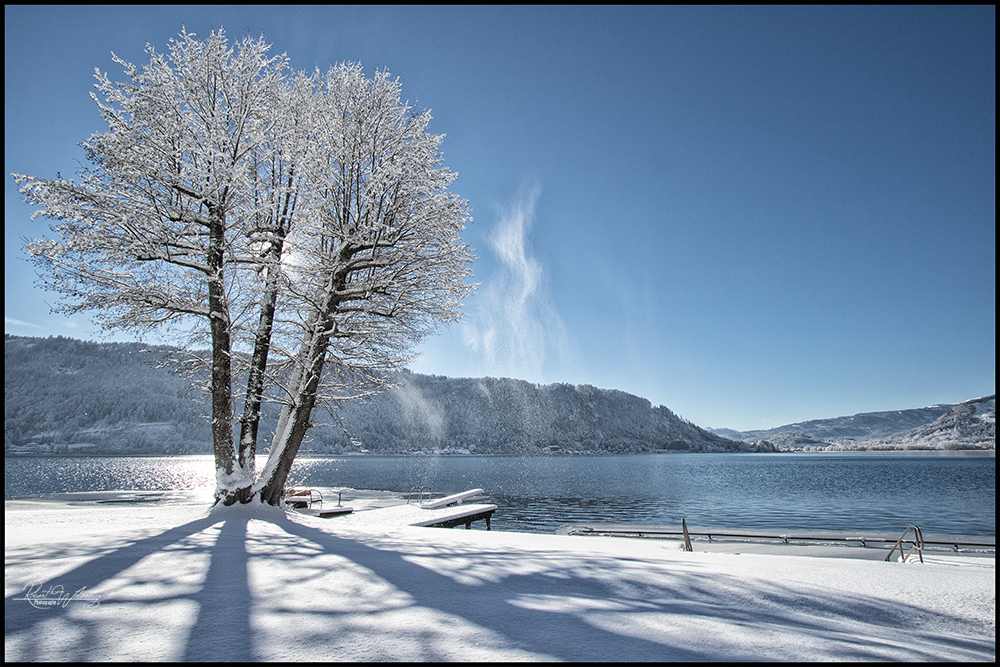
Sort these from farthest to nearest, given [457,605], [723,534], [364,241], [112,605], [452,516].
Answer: [723,534] → [452,516] → [364,241] → [457,605] → [112,605]

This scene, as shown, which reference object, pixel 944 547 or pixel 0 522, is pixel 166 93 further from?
pixel 944 547

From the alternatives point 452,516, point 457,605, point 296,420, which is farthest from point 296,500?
point 457,605

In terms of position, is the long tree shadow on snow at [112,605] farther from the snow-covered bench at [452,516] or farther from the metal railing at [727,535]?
the metal railing at [727,535]

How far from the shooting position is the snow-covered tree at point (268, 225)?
11250 millimetres

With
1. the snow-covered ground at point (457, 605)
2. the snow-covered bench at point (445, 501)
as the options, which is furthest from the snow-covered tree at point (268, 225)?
the snow-covered bench at point (445, 501)

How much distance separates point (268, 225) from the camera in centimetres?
1302

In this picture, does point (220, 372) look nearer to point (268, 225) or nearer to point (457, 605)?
point (268, 225)

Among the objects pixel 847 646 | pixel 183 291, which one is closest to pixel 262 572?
pixel 847 646

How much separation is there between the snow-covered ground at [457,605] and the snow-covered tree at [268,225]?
5.69 m

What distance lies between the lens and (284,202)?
549 inches

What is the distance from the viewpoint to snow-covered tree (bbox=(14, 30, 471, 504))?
11250 millimetres
